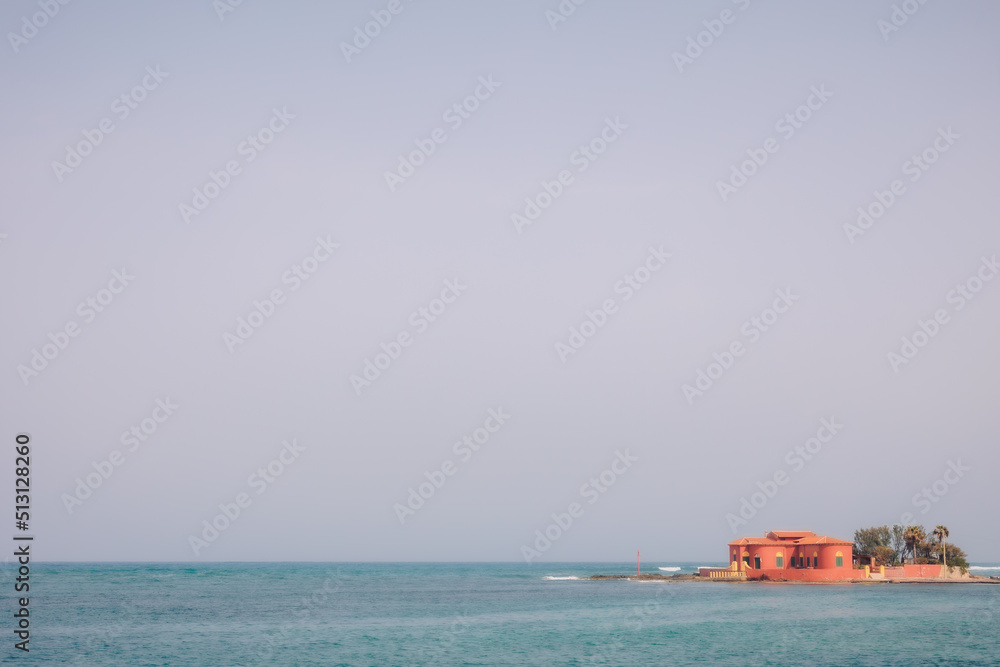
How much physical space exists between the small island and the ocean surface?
3268 mm

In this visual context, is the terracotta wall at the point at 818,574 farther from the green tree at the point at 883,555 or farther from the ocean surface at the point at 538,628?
the green tree at the point at 883,555

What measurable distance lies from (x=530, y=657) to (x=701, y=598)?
109ft

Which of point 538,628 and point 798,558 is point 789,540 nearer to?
point 798,558

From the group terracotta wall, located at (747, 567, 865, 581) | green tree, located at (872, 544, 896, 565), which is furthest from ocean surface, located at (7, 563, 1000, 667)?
green tree, located at (872, 544, 896, 565)

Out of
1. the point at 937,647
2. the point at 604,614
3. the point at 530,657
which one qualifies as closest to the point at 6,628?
the point at 530,657

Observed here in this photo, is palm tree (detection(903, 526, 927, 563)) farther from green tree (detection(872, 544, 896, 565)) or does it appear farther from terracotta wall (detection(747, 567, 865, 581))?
terracotta wall (detection(747, 567, 865, 581))

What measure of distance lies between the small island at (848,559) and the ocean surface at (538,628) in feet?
10.7

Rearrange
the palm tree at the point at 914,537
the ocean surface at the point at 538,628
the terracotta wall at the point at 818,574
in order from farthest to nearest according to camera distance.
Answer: the palm tree at the point at 914,537 → the terracotta wall at the point at 818,574 → the ocean surface at the point at 538,628

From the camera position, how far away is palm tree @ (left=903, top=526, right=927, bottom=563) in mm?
86875

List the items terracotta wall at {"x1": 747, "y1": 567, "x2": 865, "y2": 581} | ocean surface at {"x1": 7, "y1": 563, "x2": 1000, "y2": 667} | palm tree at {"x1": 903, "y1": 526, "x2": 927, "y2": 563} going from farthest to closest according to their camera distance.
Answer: palm tree at {"x1": 903, "y1": 526, "x2": 927, "y2": 563} → terracotta wall at {"x1": 747, "y1": 567, "x2": 865, "y2": 581} → ocean surface at {"x1": 7, "y1": 563, "x2": 1000, "y2": 667}

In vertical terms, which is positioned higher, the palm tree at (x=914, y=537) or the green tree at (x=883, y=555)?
the palm tree at (x=914, y=537)

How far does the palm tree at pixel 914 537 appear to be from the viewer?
285 ft

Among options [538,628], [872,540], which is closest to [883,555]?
[872,540]

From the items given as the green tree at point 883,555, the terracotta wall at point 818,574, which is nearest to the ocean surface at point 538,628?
the terracotta wall at point 818,574
